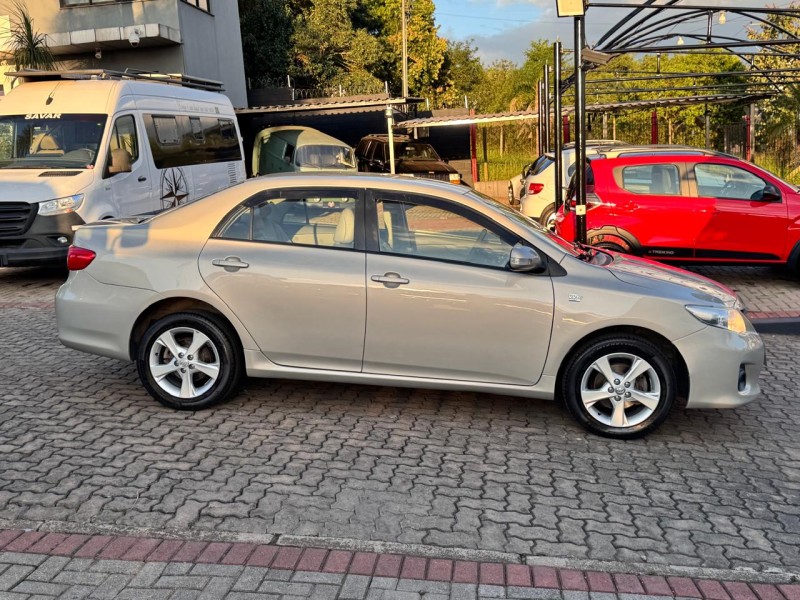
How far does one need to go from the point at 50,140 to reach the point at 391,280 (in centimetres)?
753

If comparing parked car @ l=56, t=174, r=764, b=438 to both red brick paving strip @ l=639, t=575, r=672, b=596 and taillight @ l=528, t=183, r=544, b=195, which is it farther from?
taillight @ l=528, t=183, r=544, b=195

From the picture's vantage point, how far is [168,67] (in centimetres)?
2078

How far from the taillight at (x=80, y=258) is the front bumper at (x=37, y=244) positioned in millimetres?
4646

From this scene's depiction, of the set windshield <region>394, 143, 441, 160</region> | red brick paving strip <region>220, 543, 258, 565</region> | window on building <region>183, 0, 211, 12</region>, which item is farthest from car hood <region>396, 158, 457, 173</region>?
red brick paving strip <region>220, 543, 258, 565</region>

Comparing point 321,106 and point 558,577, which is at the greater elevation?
point 321,106

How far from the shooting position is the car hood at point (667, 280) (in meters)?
5.02

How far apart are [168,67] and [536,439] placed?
18.7m

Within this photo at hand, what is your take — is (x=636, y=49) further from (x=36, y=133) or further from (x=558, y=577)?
(x=36, y=133)

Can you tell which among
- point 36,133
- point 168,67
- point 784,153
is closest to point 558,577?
point 36,133

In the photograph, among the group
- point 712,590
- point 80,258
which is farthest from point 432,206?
point 712,590

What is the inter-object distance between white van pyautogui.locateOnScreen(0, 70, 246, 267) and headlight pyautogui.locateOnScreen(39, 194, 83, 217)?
1 cm

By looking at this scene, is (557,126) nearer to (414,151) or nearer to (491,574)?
(491,574)

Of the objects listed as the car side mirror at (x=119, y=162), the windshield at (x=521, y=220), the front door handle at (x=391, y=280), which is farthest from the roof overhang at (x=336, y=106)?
the front door handle at (x=391, y=280)

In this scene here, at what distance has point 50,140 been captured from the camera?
34.6 ft
